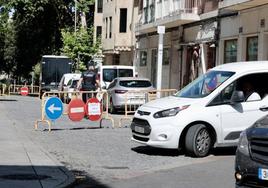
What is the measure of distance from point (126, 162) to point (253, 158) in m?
5.41

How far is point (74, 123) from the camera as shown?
21.1 metres

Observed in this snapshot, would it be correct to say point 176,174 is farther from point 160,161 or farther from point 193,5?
point 193,5

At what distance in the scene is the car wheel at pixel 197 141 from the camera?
12891 millimetres

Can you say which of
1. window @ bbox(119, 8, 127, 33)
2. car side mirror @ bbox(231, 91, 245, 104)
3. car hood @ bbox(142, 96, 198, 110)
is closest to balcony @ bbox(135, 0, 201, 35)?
window @ bbox(119, 8, 127, 33)

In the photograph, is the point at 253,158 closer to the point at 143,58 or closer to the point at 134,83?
the point at 134,83

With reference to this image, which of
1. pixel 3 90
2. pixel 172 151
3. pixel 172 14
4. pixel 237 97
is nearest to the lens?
pixel 237 97

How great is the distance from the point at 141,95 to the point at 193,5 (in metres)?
10.8

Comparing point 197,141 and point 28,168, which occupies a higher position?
point 197,141

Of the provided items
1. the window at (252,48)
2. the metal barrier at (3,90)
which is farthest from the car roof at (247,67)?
the metal barrier at (3,90)

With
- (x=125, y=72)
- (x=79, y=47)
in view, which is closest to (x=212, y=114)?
(x=125, y=72)

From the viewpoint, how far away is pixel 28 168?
10844 millimetres

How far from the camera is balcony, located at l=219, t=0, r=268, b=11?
73.9 feet

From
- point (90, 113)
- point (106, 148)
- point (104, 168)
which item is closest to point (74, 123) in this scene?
point (90, 113)

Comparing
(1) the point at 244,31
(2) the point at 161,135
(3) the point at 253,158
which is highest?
(1) the point at 244,31
